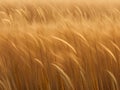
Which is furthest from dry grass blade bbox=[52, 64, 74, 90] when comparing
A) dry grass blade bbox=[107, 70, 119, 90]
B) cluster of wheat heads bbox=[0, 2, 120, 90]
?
dry grass blade bbox=[107, 70, 119, 90]

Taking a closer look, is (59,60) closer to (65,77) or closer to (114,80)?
(65,77)

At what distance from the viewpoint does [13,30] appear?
Answer: 1263 millimetres

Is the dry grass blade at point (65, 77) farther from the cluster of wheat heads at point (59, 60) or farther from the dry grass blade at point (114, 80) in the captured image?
the dry grass blade at point (114, 80)

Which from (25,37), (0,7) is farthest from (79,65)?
(0,7)

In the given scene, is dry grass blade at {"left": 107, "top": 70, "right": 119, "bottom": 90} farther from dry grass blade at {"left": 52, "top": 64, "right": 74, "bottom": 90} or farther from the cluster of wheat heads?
dry grass blade at {"left": 52, "top": 64, "right": 74, "bottom": 90}

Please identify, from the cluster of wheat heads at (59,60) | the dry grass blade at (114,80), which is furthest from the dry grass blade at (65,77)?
the dry grass blade at (114,80)

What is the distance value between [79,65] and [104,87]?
4.9 inches

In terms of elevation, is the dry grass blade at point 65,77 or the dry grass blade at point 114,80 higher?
the dry grass blade at point 65,77

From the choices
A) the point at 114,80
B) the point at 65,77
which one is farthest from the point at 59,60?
the point at 114,80

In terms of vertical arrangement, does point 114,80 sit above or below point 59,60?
below

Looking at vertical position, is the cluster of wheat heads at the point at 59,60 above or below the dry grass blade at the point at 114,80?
above

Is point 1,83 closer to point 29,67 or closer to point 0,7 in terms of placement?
point 29,67

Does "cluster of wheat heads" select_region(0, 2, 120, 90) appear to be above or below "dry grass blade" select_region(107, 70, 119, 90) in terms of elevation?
above

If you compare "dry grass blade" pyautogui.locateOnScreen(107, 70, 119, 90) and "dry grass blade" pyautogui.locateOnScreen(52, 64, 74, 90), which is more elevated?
"dry grass blade" pyautogui.locateOnScreen(52, 64, 74, 90)
